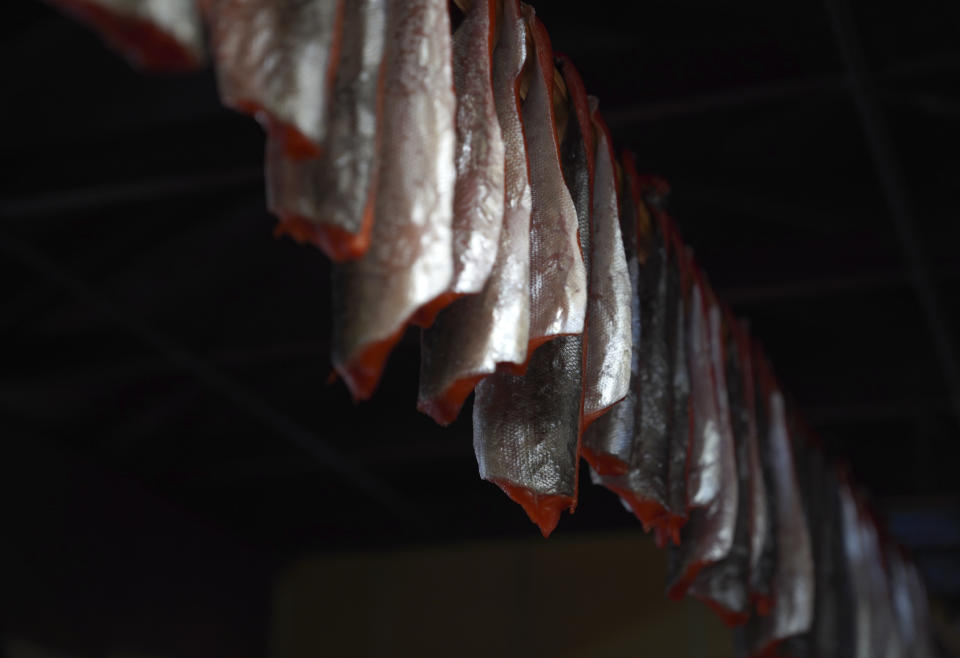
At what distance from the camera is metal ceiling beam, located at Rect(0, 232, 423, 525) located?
4.90 meters

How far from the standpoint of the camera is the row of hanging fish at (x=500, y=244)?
130cm

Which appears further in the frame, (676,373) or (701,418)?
(701,418)

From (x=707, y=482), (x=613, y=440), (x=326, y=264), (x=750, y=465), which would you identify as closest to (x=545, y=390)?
(x=613, y=440)

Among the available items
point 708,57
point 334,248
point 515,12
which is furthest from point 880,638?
point 334,248

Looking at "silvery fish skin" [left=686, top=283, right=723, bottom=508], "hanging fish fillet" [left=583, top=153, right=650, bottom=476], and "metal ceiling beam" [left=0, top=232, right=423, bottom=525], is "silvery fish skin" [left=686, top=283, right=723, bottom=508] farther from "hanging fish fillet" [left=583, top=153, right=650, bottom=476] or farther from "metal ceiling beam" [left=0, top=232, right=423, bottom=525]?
"metal ceiling beam" [left=0, top=232, right=423, bottom=525]

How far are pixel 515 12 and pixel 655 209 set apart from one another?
801 mm

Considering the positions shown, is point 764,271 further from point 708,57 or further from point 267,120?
point 267,120

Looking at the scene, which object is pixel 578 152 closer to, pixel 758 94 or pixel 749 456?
pixel 749 456

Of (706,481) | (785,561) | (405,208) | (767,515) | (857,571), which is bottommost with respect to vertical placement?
(857,571)

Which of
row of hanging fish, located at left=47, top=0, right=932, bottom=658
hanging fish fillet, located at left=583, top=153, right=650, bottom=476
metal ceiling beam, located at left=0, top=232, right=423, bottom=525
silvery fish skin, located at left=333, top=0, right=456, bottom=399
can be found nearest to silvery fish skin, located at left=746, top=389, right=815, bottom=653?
row of hanging fish, located at left=47, top=0, right=932, bottom=658

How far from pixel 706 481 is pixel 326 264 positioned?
9.50ft

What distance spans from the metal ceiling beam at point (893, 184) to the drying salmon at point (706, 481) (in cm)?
115

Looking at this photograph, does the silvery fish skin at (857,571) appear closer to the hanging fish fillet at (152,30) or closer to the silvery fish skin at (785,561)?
the silvery fish skin at (785,561)

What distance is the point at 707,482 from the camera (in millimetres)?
2539
